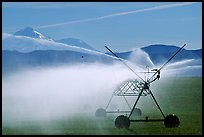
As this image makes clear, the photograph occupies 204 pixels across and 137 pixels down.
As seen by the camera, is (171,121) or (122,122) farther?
(171,121)

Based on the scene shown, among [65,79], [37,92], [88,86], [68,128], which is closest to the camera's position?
[68,128]

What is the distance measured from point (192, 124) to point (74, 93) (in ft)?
116

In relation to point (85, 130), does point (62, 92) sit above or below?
above

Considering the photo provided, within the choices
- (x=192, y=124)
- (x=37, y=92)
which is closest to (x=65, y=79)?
(x=37, y=92)

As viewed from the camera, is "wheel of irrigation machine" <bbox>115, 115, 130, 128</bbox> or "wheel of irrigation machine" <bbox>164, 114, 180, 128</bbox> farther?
"wheel of irrigation machine" <bbox>164, 114, 180, 128</bbox>

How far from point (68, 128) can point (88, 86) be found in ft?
110

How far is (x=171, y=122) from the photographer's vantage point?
85.6ft

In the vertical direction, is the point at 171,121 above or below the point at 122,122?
above

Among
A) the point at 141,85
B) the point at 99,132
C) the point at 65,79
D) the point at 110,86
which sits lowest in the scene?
the point at 99,132

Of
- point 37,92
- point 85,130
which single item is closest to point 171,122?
point 85,130

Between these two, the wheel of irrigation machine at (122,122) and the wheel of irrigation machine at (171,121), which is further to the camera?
the wheel of irrigation machine at (171,121)

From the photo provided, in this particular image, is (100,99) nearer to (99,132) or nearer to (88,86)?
(88,86)

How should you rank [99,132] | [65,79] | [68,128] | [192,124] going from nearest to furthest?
1. [99,132]
2. [68,128]
3. [192,124]
4. [65,79]

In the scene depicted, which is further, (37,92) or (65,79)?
(65,79)
